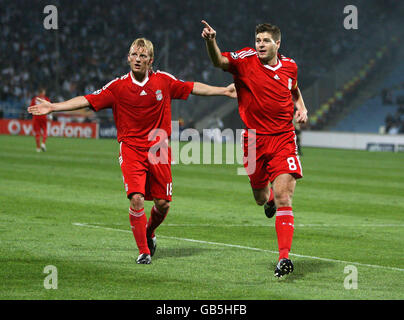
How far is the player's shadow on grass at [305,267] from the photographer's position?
7793 mm

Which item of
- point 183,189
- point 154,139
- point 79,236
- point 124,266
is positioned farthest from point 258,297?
point 183,189

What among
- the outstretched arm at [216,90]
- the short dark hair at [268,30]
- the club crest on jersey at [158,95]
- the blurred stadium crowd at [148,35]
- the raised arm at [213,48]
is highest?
the blurred stadium crowd at [148,35]

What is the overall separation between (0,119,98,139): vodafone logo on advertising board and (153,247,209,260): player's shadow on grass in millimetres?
34056

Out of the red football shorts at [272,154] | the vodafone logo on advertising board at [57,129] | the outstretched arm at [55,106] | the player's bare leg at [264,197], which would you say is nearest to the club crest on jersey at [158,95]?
the outstretched arm at [55,106]

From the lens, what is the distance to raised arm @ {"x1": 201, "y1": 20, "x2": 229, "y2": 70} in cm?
771

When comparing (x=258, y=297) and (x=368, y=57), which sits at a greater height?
(x=368, y=57)

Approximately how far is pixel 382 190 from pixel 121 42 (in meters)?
30.9

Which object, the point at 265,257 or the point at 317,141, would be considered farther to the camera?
the point at 317,141

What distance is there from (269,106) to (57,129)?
35.5m

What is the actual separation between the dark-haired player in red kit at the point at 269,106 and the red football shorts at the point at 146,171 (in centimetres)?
91

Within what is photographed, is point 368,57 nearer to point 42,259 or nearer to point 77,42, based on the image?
point 77,42

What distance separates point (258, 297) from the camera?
22.0 feet

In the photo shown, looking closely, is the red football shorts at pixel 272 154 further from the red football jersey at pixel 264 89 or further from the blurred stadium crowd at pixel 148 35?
the blurred stadium crowd at pixel 148 35
